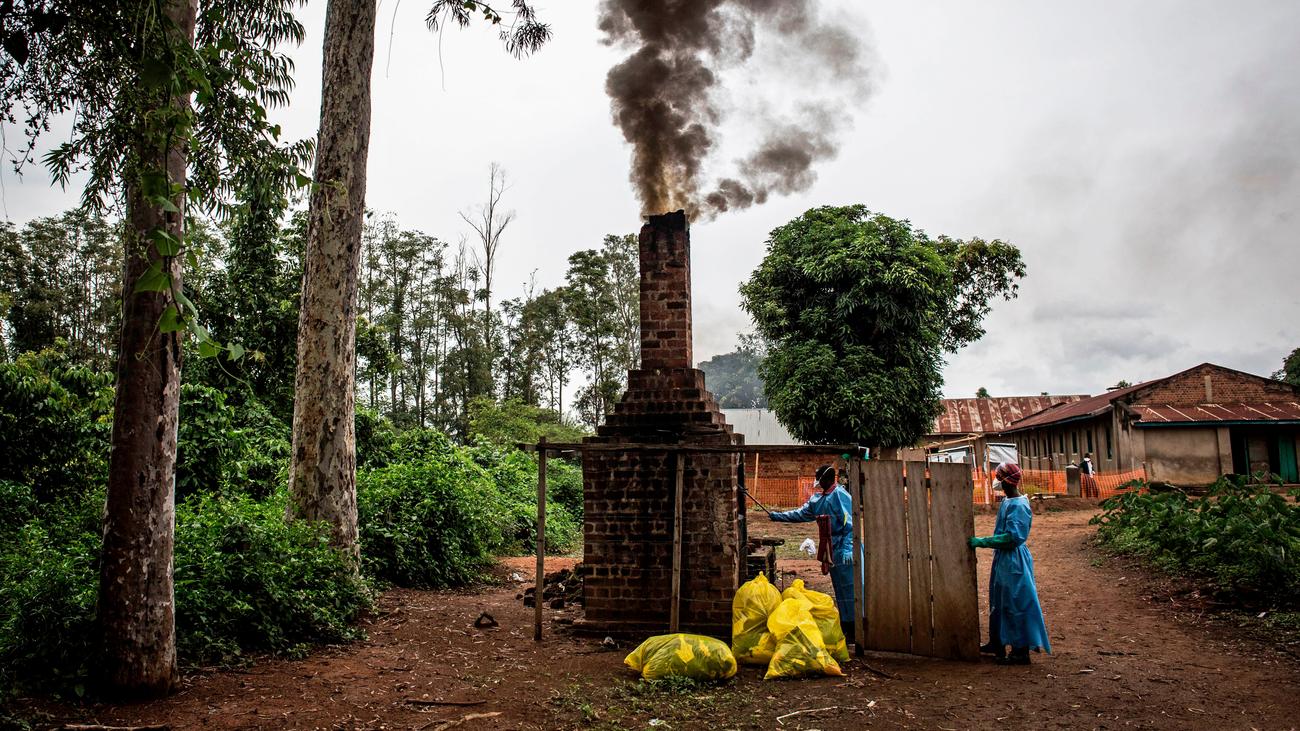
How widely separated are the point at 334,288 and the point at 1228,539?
34.7ft

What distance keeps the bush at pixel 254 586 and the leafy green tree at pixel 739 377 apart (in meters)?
45.5

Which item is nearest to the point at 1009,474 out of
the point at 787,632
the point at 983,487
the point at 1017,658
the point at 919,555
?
the point at 919,555

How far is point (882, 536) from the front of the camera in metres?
6.75

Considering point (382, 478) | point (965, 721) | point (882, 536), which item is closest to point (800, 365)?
point (382, 478)

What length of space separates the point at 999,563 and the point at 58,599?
7.26m

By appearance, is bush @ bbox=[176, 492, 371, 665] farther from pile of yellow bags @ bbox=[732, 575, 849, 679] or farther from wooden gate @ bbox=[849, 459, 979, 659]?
wooden gate @ bbox=[849, 459, 979, 659]

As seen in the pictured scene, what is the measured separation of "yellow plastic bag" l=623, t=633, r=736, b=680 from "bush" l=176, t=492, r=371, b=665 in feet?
9.84

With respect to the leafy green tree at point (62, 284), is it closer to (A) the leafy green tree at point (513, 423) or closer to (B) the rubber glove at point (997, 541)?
(A) the leafy green tree at point (513, 423)

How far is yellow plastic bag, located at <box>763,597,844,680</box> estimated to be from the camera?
6.05 m

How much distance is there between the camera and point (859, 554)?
673 cm

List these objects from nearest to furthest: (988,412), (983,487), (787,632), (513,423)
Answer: (787,632) < (983,487) < (513,423) < (988,412)

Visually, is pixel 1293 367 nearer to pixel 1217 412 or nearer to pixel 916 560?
pixel 1217 412

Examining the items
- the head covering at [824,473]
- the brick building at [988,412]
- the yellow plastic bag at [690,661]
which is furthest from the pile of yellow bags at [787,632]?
the brick building at [988,412]

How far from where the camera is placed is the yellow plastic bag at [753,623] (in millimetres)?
6371
